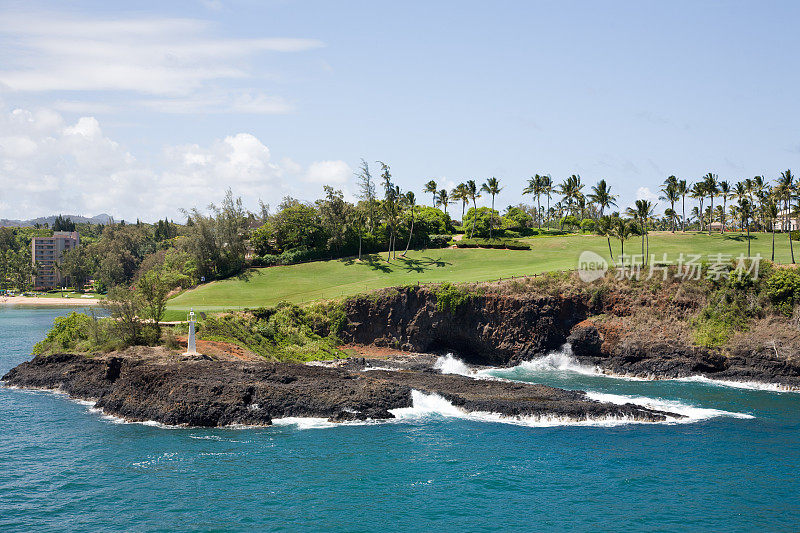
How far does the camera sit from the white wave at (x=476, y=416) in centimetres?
Answer: 3334

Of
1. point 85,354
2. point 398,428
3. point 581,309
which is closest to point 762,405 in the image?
point 581,309

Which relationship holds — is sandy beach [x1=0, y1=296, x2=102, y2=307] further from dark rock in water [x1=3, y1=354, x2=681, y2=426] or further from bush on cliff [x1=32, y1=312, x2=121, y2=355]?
dark rock in water [x1=3, y1=354, x2=681, y2=426]

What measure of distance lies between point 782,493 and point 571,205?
9223cm

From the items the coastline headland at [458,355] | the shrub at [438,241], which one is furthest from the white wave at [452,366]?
the shrub at [438,241]

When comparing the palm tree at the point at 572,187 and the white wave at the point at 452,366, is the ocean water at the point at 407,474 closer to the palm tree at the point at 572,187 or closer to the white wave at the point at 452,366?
the white wave at the point at 452,366

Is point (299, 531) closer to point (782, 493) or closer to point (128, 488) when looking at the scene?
point (128, 488)

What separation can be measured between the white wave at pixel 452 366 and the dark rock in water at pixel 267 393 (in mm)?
7873

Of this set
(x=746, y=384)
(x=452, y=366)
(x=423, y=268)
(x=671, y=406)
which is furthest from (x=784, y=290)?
(x=423, y=268)

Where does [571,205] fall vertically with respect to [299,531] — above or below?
above

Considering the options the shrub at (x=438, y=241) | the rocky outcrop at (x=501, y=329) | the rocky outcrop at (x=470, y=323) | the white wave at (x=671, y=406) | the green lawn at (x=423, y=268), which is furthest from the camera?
the shrub at (x=438, y=241)

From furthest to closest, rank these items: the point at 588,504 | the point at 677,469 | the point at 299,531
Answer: the point at 677,469 → the point at 588,504 → the point at 299,531

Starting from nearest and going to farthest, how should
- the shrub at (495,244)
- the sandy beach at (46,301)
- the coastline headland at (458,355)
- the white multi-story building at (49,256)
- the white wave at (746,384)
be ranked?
1. the coastline headland at (458,355)
2. the white wave at (746,384)
3. the shrub at (495,244)
4. the sandy beach at (46,301)
5. the white multi-story building at (49,256)

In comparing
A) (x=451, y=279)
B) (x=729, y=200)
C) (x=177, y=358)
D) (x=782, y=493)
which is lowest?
(x=782, y=493)

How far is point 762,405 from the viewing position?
121 ft
